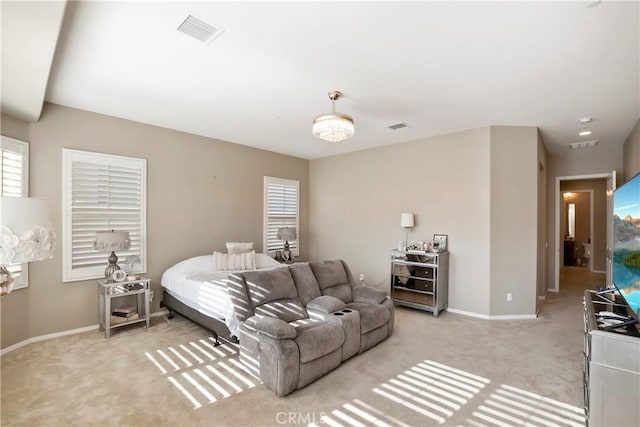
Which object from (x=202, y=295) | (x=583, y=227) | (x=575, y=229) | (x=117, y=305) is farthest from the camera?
(x=575, y=229)

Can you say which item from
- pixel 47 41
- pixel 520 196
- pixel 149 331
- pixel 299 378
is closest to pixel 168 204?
pixel 149 331

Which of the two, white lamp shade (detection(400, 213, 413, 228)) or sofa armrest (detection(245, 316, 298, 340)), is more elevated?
white lamp shade (detection(400, 213, 413, 228))

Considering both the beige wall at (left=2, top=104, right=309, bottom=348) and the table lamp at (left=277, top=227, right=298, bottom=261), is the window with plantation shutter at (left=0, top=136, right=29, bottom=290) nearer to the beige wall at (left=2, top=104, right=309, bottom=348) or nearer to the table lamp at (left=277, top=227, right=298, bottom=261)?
the beige wall at (left=2, top=104, right=309, bottom=348)

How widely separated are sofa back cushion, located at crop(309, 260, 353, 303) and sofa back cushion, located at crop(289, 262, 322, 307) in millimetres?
110

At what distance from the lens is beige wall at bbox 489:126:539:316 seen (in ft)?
14.9

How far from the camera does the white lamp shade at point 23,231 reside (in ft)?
4.21

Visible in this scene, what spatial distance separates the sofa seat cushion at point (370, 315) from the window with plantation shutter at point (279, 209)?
2862 millimetres

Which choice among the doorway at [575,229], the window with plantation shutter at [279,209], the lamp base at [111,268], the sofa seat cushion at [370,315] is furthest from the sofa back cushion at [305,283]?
the doorway at [575,229]

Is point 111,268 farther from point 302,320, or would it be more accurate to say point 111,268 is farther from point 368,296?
point 368,296

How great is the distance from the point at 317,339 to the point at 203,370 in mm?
1207

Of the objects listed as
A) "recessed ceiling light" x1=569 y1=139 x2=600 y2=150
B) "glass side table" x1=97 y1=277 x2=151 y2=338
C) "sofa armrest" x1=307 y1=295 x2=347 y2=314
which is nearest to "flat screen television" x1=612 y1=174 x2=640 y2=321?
"sofa armrest" x1=307 y1=295 x2=347 y2=314

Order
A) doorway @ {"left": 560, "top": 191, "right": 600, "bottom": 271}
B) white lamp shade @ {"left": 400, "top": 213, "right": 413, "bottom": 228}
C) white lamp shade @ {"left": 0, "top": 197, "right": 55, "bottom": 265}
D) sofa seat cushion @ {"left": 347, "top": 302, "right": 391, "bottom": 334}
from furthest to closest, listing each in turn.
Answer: doorway @ {"left": 560, "top": 191, "right": 600, "bottom": 271} < white lamp shade @ {"left": 400, "top": 213, "right": 413, "bottom": 228} < sofa seat cushion @ {"left": 347, "top": 302, "right": 391, "bottom": 334} < white lamp shade @ {"left": 0, "top": 197, "right": 55, "bottom": 265}

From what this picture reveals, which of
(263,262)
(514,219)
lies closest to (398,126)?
(514,219)

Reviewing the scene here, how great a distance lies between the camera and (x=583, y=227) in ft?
31.6
